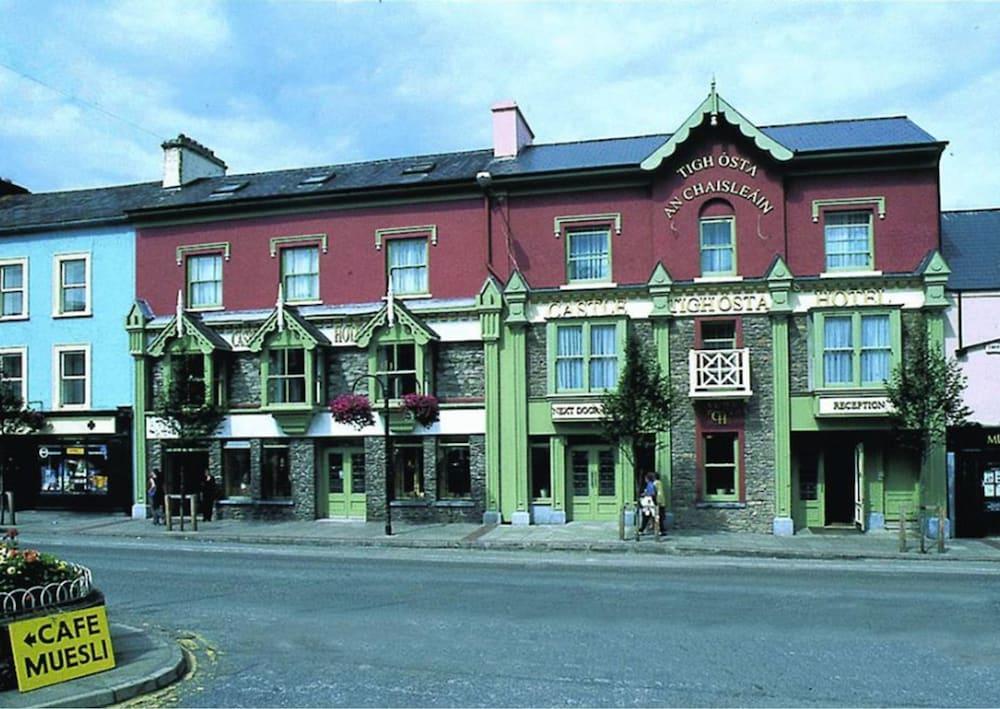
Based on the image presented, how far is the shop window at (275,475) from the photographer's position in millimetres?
28000

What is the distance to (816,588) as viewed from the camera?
15172mm

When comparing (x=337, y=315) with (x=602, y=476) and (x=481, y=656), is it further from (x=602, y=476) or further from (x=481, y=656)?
(x=481, y=656)

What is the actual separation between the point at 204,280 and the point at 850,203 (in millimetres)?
18764

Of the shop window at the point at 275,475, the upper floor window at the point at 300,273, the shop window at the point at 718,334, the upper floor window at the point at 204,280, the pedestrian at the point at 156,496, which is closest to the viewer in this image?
the shop window at the point at 718,334

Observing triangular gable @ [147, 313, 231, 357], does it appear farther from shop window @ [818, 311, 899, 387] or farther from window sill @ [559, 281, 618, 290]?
shop window @ [818, 311, 899, 387]

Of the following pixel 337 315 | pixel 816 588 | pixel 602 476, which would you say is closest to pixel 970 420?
pixel 602 476

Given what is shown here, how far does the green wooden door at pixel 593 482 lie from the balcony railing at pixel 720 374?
3.15 metres

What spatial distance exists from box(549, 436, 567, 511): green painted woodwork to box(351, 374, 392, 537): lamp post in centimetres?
445

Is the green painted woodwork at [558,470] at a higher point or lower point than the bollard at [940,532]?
higher

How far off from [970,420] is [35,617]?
71.9 ft

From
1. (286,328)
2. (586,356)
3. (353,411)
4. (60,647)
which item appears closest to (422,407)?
(353,411)

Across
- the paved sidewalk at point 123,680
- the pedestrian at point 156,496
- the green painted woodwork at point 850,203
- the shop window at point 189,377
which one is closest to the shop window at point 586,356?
the green painted woodwork at point 850,203

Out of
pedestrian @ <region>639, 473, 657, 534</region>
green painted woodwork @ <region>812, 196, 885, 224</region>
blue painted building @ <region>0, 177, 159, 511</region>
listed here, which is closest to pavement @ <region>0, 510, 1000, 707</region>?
pedestrian @ <region>639, 473, 657, 534</region>

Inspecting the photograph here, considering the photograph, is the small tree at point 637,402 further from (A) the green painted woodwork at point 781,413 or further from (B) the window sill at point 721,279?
(A) the green painted woodwork at point 781,413
